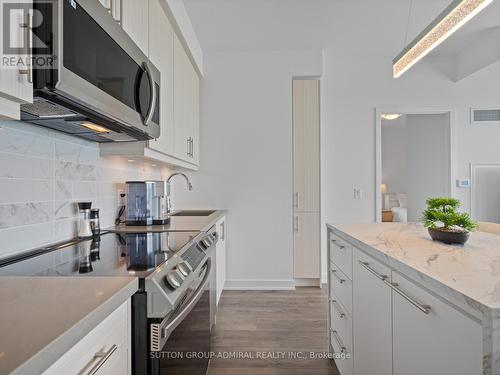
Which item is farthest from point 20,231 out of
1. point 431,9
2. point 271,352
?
point 431,9

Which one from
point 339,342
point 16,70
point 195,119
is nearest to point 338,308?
point 339,342

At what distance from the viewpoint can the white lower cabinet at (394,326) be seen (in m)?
0.70

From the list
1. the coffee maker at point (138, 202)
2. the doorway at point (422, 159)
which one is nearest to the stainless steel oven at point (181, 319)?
the coffee maker at point (138, 202)

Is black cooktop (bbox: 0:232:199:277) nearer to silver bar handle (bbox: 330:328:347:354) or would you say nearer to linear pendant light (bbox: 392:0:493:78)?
silver bar handle (bbox: 330:328:347:354)

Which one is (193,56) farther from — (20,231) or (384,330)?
(384,330)

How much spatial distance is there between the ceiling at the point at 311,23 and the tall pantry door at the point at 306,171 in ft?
1.69

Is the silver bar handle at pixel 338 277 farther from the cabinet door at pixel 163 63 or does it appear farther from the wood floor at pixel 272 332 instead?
the cabinet door at pixel 163 63

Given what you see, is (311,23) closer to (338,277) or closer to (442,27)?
(442,27)

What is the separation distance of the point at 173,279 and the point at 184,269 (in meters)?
0.15

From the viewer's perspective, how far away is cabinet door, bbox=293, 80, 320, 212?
3252 mm

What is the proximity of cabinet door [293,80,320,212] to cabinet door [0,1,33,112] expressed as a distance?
9.07 feet

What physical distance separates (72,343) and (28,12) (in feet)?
2.63

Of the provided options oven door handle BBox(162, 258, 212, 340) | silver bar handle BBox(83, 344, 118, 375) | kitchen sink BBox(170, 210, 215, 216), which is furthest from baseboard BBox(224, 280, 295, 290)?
silver bar handle BBox(83, 344, 118, 375)

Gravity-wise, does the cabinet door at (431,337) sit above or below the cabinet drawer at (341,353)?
above
